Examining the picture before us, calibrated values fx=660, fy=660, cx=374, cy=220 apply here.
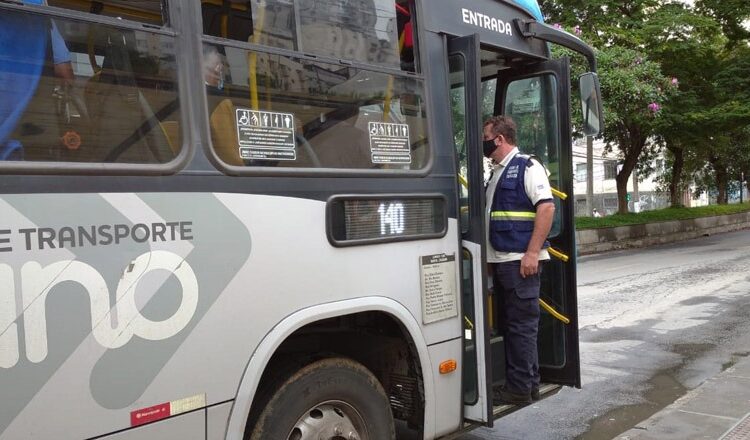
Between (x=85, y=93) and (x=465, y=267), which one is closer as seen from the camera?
(x=85, y=93)

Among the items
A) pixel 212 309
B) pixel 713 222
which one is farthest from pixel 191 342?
pixel 713 222

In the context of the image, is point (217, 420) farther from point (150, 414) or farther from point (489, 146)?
point (489, 146)

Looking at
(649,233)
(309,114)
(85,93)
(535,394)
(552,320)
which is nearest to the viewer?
(85,93)

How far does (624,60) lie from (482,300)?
43.5ft

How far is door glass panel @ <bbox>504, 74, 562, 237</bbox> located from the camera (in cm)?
438

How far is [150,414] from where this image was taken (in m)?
2.25

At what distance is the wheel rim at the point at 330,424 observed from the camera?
283cm

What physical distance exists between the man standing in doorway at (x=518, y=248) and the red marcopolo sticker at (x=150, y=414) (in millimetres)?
2195

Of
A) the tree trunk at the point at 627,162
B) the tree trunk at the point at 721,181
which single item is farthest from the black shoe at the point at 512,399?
the tree trunk at the point at 721,181

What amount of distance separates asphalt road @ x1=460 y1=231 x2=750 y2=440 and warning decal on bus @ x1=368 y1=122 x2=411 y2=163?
2.41 meters

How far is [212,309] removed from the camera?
2.41 meters

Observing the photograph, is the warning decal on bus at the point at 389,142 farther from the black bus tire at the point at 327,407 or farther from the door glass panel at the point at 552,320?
the door glass panel at the point at 552,320

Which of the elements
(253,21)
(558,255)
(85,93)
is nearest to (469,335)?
(558,255)

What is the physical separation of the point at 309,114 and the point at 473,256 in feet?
4.09
